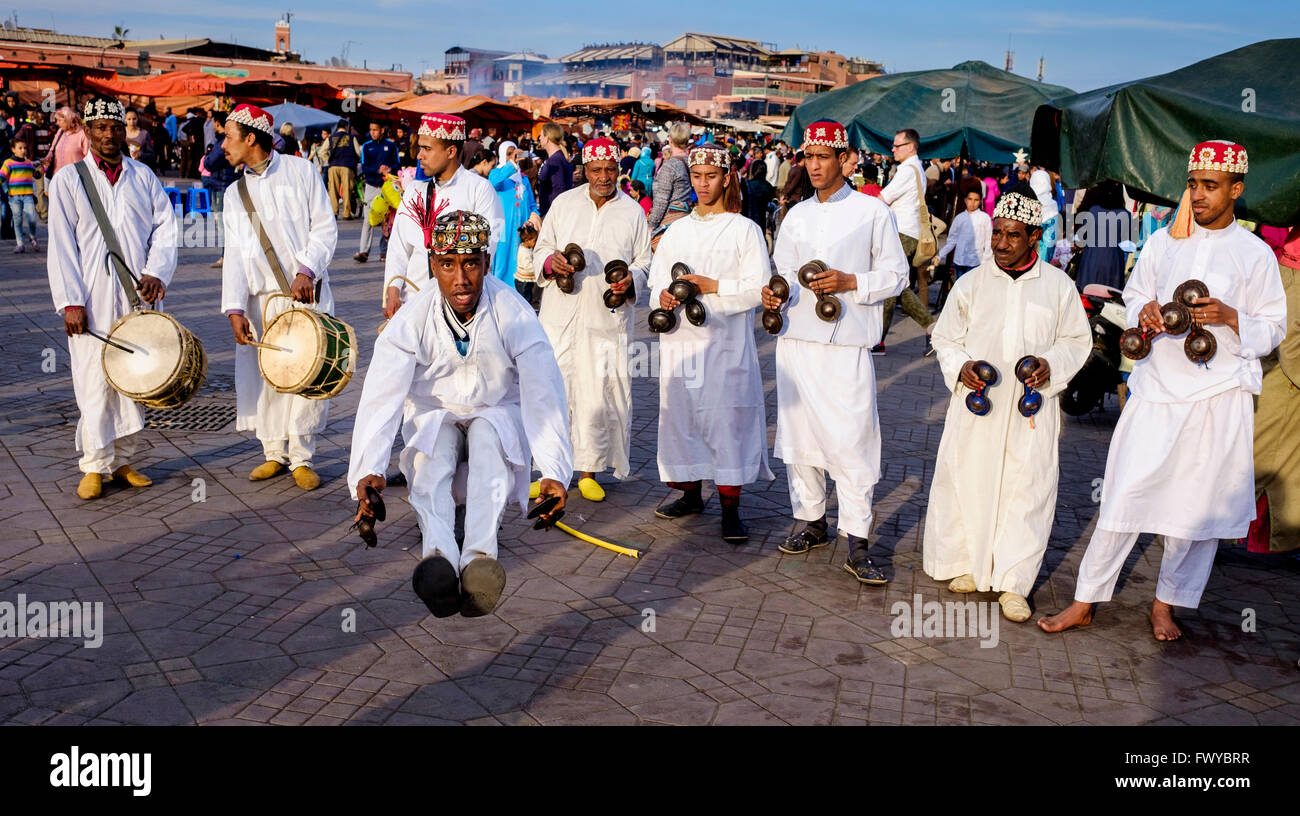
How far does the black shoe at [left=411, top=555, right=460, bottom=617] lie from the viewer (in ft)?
13.4

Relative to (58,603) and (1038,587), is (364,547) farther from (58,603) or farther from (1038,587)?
(1038,587)

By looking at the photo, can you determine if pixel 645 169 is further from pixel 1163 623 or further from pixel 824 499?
pixel 1163 623

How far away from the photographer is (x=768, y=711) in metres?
4.37

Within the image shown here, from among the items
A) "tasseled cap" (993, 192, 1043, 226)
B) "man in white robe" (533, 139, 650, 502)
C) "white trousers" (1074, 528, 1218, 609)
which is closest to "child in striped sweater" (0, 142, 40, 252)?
"man in white robe" (533, 139, 650, 502)

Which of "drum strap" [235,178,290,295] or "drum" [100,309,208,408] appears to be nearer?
"drum" [100,309,208,408]

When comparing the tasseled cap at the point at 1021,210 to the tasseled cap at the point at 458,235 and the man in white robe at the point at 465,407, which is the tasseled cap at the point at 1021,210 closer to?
the man in white robe at the point at 465,407

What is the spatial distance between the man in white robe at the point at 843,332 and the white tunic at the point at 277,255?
2966 mm

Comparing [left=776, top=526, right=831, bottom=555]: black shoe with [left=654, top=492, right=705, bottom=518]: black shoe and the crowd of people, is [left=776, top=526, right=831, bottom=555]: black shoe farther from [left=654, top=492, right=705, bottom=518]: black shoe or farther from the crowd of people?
[left=654, top=492, right=705, bottom=518]: black shoe

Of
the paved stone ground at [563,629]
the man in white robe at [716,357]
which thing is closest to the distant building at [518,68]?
the man in white robe at [716,357]

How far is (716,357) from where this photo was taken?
653cm

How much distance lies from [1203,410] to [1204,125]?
1.74 m

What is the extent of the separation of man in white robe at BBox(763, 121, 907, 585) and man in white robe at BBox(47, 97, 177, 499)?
3721 mm

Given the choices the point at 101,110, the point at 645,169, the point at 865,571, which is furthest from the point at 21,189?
the point at 865,571
